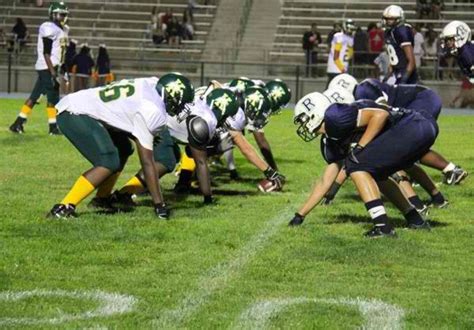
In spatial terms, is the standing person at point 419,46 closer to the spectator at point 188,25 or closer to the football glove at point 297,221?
the spectator at point 188,25

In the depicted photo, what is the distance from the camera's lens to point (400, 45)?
13117 millimetres

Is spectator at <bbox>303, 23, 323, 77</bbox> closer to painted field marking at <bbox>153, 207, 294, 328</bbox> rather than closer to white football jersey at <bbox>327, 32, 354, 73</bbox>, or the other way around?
white football jersey at <bbox>327, 32, 354, 73</bbox>

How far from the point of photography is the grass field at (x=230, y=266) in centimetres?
621

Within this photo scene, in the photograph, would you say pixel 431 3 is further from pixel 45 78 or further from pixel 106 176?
pixel 106 176

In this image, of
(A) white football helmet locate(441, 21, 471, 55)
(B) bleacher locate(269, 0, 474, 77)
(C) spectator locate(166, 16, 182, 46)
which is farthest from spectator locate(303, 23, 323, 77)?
(A) white football helmet locate(441, 21, 471, 55)

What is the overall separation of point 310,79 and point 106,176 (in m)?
20.8

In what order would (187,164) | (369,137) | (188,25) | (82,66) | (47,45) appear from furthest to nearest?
(188,25) → (82,66) → (47,45) → (187,164) → (369,137)

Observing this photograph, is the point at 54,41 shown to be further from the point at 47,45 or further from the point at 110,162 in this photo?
the point at 110,162

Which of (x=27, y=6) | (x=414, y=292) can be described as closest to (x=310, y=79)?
(x=27, y=6)

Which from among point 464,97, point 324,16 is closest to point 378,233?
point 464,97

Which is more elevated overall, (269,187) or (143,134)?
(143,134)

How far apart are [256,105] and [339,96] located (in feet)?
9.22

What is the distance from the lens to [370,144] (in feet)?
28.4

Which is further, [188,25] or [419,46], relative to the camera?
[188,25]
